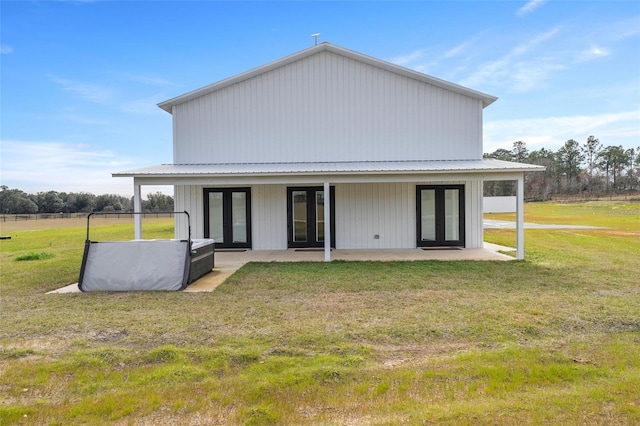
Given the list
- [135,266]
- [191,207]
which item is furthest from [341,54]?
[135,266]

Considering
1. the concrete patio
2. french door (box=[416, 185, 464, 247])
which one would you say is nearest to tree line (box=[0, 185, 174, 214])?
the concrete patio

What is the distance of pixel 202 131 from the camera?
1264 cm

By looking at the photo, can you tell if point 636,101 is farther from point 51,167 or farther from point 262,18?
point 51,167

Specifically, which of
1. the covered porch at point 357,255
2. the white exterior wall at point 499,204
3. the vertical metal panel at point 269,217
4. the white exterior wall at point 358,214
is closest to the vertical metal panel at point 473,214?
the white exterior wall at point 358,214

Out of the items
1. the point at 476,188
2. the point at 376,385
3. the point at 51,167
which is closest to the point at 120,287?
the point at 376,385

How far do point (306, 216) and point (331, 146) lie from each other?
252 centimetres

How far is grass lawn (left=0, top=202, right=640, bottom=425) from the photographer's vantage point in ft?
9.42

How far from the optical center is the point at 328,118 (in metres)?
12.4

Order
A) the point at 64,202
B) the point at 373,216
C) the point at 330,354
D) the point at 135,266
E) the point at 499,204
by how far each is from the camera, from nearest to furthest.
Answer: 1. the point at 330,354
2. the point at 135,266
3. the point at 373,216
4. the point at 499,204
5. the point at 64,202

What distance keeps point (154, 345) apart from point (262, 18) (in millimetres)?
15139

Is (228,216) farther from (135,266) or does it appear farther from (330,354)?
(330,354)

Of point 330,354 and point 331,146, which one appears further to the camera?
point 331,146

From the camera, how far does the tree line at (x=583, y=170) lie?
65062mm

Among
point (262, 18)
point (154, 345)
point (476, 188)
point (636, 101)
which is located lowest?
point (154, 345)
